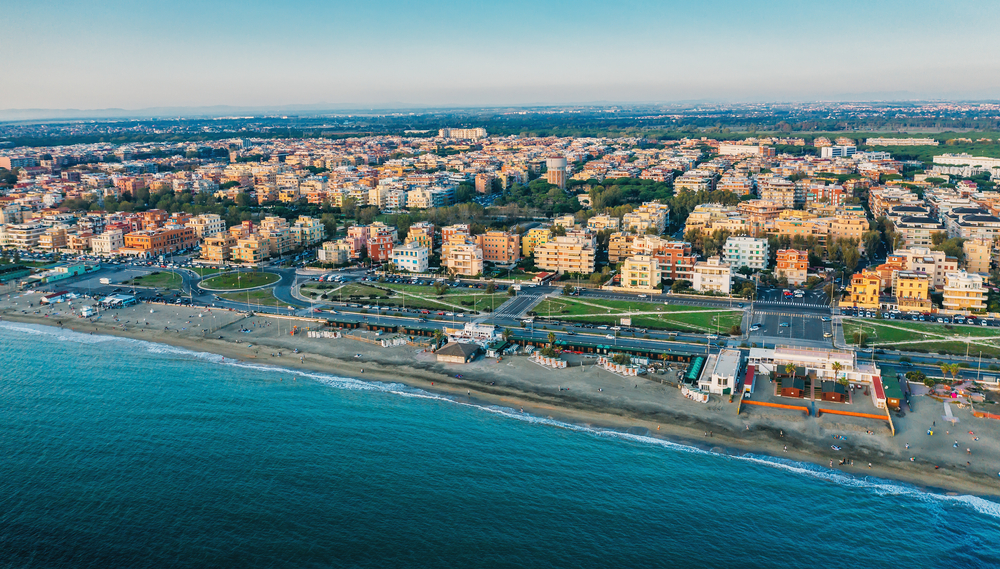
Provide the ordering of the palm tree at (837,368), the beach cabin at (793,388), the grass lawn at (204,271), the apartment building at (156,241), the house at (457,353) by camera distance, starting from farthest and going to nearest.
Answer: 1. the apartment building at (156,241)
2. the grass lawn at (204,271)
3. the house at (457,353)
4. the palm tree at (837,368)
5. the beach cabin at (793,388)

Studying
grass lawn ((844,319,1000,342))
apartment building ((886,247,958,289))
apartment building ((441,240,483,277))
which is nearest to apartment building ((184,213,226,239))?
apartment building ((441,240,483,277))

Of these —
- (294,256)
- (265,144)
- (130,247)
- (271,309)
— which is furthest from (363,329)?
(265,144)

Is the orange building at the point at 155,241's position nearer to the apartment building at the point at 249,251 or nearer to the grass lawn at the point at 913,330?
the apartment building at the point at 249,251

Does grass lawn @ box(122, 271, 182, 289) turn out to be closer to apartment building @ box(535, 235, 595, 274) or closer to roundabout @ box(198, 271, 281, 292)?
roundabout @ box(198, 271, 281, 292)

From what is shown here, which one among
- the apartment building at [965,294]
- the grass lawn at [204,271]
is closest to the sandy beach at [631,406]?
the grass lawn at [204,271]

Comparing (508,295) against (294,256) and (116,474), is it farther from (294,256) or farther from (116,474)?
(116,474)
